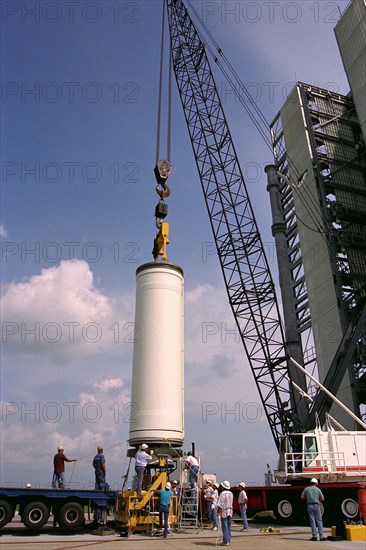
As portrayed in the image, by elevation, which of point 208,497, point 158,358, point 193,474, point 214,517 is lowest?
point 214,517

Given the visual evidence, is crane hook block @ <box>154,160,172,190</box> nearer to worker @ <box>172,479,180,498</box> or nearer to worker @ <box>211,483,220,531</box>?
worker @ <box>172,479,180,498</box>

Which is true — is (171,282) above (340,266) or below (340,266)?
below

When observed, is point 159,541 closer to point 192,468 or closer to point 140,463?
point 140,463

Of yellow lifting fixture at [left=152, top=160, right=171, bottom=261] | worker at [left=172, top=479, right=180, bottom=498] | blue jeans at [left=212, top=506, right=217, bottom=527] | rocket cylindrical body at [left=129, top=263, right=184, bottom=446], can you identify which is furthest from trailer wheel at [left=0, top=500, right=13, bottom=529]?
yellow lifting fixture at [left=152, top=160, right=171, bottom=261]

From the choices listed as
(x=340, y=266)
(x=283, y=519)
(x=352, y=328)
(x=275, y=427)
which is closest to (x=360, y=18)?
(x=340, y=266)

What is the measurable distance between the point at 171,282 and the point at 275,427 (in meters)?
23.7

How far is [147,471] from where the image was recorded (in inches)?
654

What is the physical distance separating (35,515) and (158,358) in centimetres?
621

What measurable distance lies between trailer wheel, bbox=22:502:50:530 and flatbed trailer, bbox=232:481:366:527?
9543 mm

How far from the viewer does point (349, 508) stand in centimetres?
1819

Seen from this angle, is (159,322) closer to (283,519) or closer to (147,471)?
(147,471)

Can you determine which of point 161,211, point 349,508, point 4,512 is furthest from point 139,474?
point 161,211

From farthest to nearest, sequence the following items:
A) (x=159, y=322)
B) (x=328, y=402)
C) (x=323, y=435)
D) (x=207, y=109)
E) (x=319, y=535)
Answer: (x=207, y=109) → (x=328, y=402) → (x=323, y=435) → (x=159, y=322) → (x=319, y=535)

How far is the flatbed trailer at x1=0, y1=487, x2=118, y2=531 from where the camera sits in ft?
47.6
